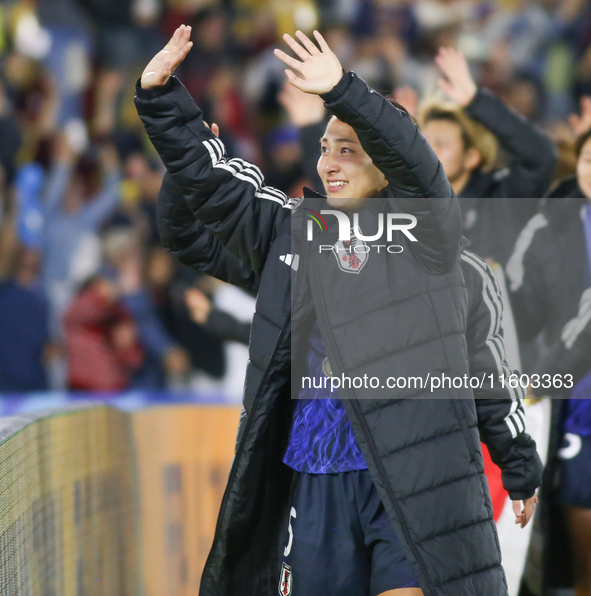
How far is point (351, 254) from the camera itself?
8.66 feet

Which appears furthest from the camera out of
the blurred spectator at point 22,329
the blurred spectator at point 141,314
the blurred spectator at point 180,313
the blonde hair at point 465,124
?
the blurred spectator at point 180,313

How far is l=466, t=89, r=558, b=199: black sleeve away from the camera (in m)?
4.13

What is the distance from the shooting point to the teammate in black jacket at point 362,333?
2.44 meters

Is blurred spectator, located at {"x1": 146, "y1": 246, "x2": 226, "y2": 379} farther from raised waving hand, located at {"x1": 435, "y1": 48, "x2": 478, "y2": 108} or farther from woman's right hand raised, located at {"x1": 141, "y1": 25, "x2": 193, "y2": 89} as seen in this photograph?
woman's right hand raised, located at {"x1": 141, "y1": 25, "x2": 193, "y2": 89}

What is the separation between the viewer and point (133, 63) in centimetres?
881

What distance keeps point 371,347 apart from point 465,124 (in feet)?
6.71

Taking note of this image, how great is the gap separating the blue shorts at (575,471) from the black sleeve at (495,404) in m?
1.07

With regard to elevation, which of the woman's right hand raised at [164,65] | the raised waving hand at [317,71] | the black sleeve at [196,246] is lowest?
the black sleeve at [196,246]

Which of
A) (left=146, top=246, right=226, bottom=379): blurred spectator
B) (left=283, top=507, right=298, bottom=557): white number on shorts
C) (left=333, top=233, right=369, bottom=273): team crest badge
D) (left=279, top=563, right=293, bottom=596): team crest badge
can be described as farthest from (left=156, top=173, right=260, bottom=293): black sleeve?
(left=146, top=246, right=226, bottom=379): blurred spectator

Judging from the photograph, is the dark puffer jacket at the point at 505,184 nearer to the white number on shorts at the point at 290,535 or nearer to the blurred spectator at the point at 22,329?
the white number on shorts at the point at 290,535

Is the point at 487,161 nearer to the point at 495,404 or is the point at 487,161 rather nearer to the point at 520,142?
the point at 520,142

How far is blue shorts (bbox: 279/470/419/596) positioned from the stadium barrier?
78cm

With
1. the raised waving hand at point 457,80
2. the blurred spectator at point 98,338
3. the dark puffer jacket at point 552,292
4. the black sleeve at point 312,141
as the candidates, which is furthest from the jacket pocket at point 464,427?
the blurred spectator at point 98,338

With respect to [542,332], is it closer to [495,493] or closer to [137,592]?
[495,493]
